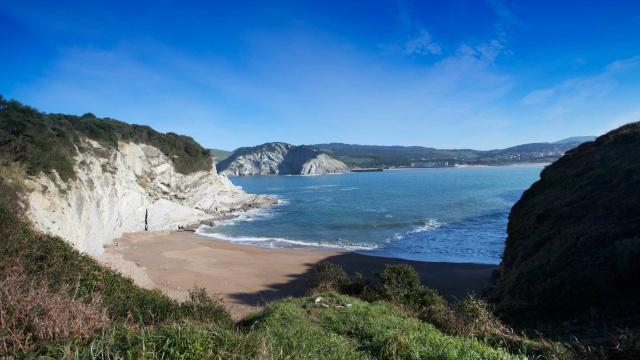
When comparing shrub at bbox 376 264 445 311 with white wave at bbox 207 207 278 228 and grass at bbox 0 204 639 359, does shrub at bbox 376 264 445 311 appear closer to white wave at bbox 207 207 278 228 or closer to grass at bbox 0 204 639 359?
grass at bbox 0 204 639 359

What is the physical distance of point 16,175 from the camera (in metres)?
13.3

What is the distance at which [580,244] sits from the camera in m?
9.06

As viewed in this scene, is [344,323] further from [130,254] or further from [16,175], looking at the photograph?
[130,254]

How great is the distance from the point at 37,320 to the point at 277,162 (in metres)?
141

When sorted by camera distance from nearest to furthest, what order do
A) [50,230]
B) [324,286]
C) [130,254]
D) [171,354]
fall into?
[171,354] < [324,286] < [50,230] < [130,254]

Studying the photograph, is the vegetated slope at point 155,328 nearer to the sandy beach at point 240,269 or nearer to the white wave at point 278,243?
the sandy beach at point 240,269

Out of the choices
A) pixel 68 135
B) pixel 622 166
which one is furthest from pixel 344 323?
pixel 68 135

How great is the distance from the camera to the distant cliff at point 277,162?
137750mm

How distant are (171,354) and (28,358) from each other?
4.49ft

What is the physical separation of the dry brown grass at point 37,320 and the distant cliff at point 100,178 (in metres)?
11.6

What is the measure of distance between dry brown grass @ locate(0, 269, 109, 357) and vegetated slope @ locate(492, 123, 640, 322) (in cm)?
975

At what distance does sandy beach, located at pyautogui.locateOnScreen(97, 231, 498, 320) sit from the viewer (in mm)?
14344

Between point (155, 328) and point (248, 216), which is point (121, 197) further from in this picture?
point (155, 328)

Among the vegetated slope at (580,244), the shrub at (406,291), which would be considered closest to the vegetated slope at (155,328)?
the shrub at (406,291)
